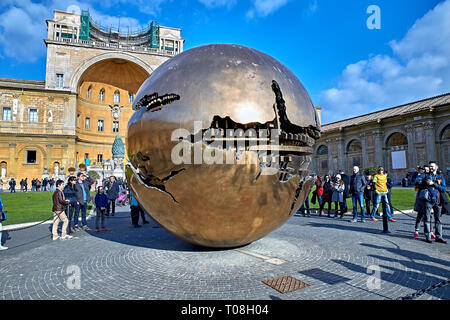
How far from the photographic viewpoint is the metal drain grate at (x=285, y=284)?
371 cm

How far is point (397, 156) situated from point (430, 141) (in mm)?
4728

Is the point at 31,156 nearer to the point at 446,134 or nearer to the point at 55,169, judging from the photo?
the point at 55,169

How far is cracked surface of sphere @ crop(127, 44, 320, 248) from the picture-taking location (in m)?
4.04

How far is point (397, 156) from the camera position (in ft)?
120

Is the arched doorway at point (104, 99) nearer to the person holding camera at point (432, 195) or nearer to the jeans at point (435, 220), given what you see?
the person holding camera at point (432, 195)

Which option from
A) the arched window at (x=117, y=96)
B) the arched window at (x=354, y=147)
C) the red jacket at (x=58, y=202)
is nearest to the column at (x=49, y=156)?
the arched window at (x=117, y=96)

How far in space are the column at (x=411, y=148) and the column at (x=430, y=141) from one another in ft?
5.08

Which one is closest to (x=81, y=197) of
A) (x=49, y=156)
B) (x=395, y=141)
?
(x=49, y=156)

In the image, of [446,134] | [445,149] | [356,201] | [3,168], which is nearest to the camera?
[356,201]

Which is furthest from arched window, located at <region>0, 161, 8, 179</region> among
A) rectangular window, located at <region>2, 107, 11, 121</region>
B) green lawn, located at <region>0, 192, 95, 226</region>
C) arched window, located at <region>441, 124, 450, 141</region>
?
arched window, located at <region>441, 124, 450, 141</region>

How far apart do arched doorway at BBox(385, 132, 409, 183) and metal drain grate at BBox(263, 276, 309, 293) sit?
3887 cm

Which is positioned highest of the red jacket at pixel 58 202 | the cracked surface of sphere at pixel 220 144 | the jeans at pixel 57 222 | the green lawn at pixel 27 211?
the cracked surface of sphere at pixel 220 144

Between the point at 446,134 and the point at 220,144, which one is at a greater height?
the point at 446,134
